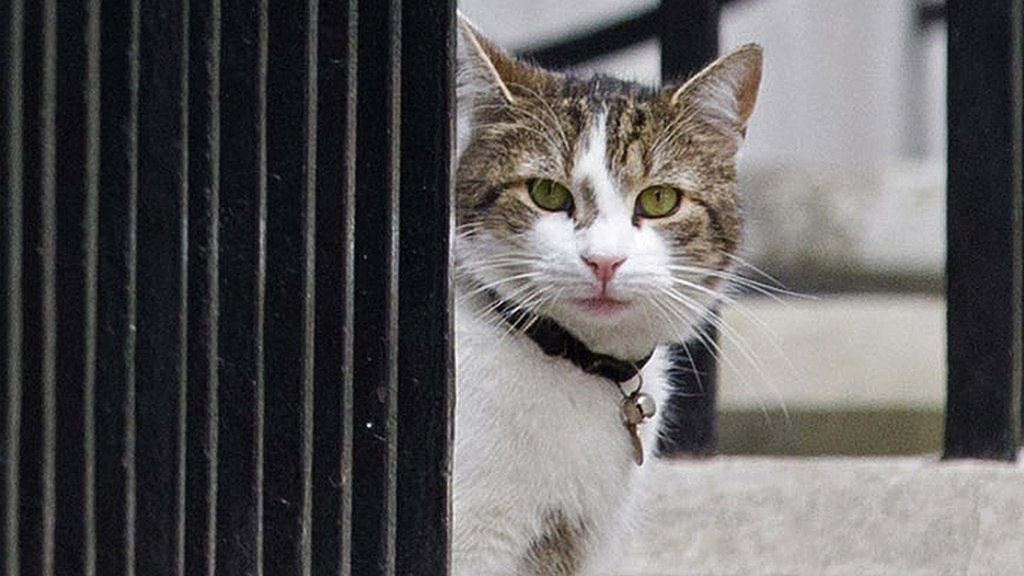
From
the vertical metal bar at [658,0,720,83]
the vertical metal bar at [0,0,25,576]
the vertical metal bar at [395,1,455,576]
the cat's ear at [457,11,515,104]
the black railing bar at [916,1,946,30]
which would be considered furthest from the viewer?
the black railing bar at [916,1,946,30]

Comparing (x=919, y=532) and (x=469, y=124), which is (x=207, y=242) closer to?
(x=469, y=124)

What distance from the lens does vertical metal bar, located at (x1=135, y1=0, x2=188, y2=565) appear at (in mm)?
1759

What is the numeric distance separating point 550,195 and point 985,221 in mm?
847

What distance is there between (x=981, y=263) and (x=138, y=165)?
170cm

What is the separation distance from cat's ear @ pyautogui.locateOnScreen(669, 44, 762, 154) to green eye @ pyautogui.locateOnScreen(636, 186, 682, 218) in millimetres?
157

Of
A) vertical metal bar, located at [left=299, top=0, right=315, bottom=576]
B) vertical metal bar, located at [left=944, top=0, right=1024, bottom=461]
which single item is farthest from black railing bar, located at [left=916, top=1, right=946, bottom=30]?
vertical metal bar, located at [left=299, top=0, right=315, bottom=576]

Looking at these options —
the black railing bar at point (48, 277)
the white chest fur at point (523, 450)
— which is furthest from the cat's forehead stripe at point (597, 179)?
the black railing bar at point (48, 277)

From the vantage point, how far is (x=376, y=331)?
1.89 metres

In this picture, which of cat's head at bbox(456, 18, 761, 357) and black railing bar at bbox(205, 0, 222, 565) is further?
cat's head at bbox(456, 18, 761, 357)

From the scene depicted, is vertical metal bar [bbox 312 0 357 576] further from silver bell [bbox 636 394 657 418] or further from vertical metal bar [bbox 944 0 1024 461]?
vertical metal bar [bbox 944 0 1024 461]

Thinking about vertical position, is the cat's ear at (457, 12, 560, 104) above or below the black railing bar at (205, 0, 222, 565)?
above

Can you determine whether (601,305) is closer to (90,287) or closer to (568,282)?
(568,282)

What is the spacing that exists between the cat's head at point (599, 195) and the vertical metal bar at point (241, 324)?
756mm

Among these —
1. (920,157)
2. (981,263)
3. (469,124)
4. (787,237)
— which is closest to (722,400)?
(787,237)
